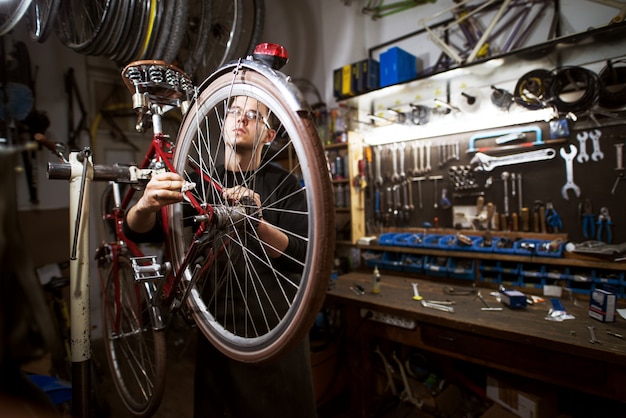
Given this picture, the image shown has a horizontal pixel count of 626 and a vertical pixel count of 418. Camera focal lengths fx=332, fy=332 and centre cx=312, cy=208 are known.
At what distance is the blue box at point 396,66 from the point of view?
243 centimetres

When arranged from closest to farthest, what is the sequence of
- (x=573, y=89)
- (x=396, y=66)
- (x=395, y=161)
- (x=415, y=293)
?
(x=573, y=89), (x=415, y=293), (x=396, y=66), (x=395, y=161)

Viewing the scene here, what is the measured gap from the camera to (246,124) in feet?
2.89

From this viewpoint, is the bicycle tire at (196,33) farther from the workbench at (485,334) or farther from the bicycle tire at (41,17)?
the workbench at (485,334)

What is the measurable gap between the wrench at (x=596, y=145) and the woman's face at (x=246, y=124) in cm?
201

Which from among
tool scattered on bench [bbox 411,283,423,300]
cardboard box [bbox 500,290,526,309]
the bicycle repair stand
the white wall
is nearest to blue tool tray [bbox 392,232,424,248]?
tool scattered on bench [bbox 411,283,423,300]

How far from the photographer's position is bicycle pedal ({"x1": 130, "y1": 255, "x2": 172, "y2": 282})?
0.92m

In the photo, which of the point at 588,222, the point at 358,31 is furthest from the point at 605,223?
the point at 358,31

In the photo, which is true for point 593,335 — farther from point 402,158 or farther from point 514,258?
point 402,158

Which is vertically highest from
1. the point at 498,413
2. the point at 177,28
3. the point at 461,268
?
the point at 177,28

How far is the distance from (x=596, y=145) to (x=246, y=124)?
6.84 ft

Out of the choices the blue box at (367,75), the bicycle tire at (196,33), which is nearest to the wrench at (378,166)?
the blue box at (367,75)

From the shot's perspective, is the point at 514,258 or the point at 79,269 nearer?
the point at 79,269

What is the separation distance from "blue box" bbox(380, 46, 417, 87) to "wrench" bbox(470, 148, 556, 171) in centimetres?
75

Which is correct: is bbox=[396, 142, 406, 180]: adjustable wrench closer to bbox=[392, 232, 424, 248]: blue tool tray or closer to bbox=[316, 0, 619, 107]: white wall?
bbox=[392, 232, 424, 248]: blue tool tray
